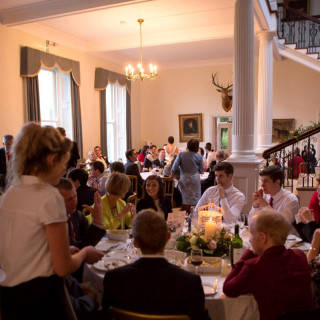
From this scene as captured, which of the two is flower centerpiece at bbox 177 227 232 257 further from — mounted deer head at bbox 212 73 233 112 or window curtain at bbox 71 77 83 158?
mounted deer head at bbox 212 73 233 112

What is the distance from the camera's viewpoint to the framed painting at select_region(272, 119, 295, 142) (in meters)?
11.2

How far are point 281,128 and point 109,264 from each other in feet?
33.9

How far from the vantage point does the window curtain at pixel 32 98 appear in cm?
767

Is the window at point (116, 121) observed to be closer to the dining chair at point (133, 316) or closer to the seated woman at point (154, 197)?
the seated woman at point (154, 197)

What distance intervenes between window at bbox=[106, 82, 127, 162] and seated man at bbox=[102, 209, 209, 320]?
9585 mm

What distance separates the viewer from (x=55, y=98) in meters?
8.80

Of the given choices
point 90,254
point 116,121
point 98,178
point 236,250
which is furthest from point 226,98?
point 90,254

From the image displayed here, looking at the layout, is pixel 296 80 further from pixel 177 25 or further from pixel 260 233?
pixel 260 233

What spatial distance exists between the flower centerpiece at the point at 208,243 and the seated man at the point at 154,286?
758 millimetres

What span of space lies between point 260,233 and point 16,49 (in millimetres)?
7340

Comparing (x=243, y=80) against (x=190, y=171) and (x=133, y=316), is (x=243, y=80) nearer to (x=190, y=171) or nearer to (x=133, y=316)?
(x=190, y=171)

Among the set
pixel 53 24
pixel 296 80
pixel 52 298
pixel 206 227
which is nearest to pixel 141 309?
pixel 52 298

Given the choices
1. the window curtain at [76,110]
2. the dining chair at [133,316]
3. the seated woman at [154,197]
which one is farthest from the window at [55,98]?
the dining chair at [133,316]

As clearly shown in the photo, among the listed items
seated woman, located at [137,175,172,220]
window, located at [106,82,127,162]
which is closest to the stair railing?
window, located at [106,82,127,162]
